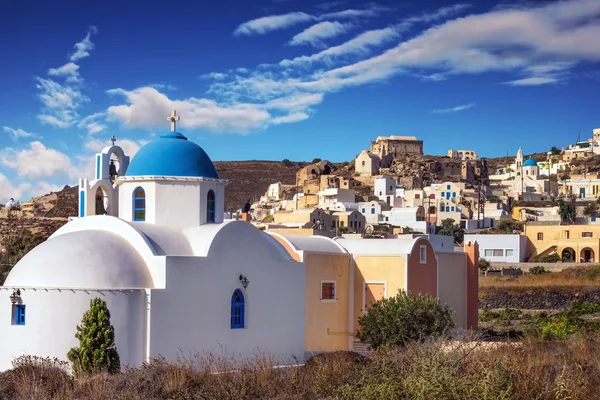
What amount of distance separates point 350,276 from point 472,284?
6266mm

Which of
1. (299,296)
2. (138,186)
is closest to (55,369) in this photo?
(138,186)

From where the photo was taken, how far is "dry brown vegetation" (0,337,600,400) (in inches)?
438

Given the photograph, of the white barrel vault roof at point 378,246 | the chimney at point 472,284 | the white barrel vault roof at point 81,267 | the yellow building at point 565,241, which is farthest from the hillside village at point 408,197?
the white barrel vault roof at point 81,267

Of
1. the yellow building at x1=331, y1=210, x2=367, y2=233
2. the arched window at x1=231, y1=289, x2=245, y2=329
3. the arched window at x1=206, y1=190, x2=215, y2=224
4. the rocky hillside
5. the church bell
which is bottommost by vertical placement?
the arched window at x1=231, y1=289, x2=245, y2=329

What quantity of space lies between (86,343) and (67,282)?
1.37 metres

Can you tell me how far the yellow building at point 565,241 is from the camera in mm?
55188

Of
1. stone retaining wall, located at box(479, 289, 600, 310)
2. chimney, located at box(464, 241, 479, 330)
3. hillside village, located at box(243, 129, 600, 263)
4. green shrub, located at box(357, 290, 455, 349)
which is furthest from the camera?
hillside village, located at box(243, 129, 600, 263)

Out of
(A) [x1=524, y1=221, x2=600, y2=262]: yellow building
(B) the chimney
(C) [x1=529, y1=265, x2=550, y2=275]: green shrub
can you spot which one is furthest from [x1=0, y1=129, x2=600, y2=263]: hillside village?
(B) the chimney

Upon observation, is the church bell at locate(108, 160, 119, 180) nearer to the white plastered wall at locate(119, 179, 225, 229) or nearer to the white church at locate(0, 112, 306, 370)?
the white church at locate(0, 112, 306, 370)

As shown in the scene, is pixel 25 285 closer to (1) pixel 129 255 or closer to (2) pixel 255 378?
(1) pixel 129 255

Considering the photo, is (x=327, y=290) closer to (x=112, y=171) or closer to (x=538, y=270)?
(x=112, y=171)

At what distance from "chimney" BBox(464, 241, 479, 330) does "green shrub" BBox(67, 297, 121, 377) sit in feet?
51.5

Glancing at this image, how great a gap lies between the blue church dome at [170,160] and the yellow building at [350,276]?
3.72m

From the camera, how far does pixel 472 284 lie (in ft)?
95.3
